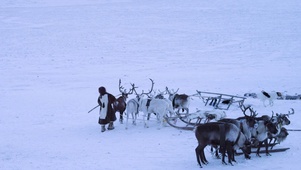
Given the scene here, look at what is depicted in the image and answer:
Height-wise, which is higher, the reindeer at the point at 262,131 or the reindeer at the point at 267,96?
the reindeer at the point at 267,96

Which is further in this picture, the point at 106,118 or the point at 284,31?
the point at 284,31

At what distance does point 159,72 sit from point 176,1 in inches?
1289

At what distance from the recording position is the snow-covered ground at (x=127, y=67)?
1042 cm

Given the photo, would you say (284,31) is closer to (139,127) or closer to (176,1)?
(176,1)

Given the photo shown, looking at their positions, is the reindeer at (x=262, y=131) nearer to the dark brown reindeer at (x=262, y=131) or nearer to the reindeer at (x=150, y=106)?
the dark brown reindeer at (x=262, y=131)

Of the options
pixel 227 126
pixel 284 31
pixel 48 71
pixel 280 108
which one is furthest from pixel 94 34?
pixel 227 126

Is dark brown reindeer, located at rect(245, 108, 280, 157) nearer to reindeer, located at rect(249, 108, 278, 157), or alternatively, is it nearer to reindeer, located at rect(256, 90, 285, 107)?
reindeer, located at rect(249, 108, 278, 157)

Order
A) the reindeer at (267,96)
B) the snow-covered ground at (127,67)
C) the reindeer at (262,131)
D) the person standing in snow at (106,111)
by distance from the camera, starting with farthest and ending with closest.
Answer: the reindeer at (267,96) → the person standing in snow at (106,111) → the snow-covered ground at (127,67) → the reindeer at (262,131)

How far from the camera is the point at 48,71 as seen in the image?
26.4m

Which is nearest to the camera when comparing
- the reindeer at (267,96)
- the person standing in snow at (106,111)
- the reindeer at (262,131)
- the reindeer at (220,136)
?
the reindeer at (220,136)

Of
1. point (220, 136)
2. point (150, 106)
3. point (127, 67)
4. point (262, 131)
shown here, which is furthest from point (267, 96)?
point (127, 67)

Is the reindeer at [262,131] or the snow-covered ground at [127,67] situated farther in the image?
the snow-covered ground at [127,67]

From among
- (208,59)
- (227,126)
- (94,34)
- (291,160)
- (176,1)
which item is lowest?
(291,160)

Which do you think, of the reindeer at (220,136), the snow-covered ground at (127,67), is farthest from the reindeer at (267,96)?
the reindeer at (220,136)
